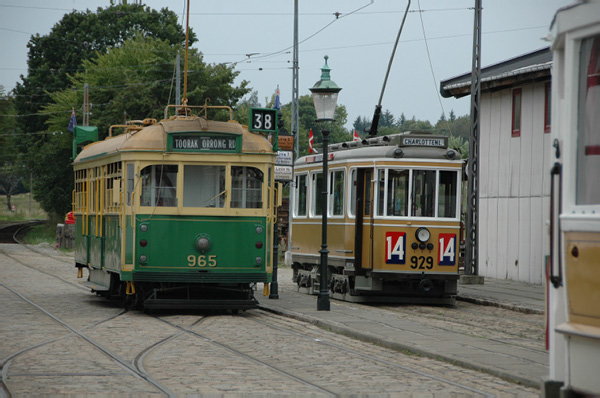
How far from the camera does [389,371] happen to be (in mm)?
11047

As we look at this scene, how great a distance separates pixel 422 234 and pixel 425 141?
1.83 meters

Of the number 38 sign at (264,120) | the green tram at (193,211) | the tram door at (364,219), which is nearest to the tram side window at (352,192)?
the tram door at (364,219)

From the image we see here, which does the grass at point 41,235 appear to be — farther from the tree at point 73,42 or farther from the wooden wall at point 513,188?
the wooden wall at point 513,188

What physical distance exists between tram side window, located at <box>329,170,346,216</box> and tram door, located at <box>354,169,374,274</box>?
595 millimetres

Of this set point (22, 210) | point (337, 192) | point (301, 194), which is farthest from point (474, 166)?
point (22, 210)

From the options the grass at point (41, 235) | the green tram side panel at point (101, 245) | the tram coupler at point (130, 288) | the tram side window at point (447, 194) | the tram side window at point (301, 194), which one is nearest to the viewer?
the tram coupler at point (130, 288)

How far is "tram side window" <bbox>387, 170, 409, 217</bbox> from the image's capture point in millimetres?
20453

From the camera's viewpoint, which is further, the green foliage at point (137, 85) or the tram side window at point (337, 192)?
the green foliage at point (137, 85)

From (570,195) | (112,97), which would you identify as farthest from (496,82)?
(112,97)

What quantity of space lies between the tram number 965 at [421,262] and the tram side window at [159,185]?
200 inches

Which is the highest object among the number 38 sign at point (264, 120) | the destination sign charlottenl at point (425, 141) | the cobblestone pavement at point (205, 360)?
the number 38 sign at point (264, 120)

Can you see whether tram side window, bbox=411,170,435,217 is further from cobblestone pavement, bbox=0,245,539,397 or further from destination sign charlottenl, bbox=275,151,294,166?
destination sign charlottenl, bbox=275,151,294,166

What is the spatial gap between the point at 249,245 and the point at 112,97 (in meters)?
52.0

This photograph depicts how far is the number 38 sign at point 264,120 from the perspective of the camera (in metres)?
19.0
